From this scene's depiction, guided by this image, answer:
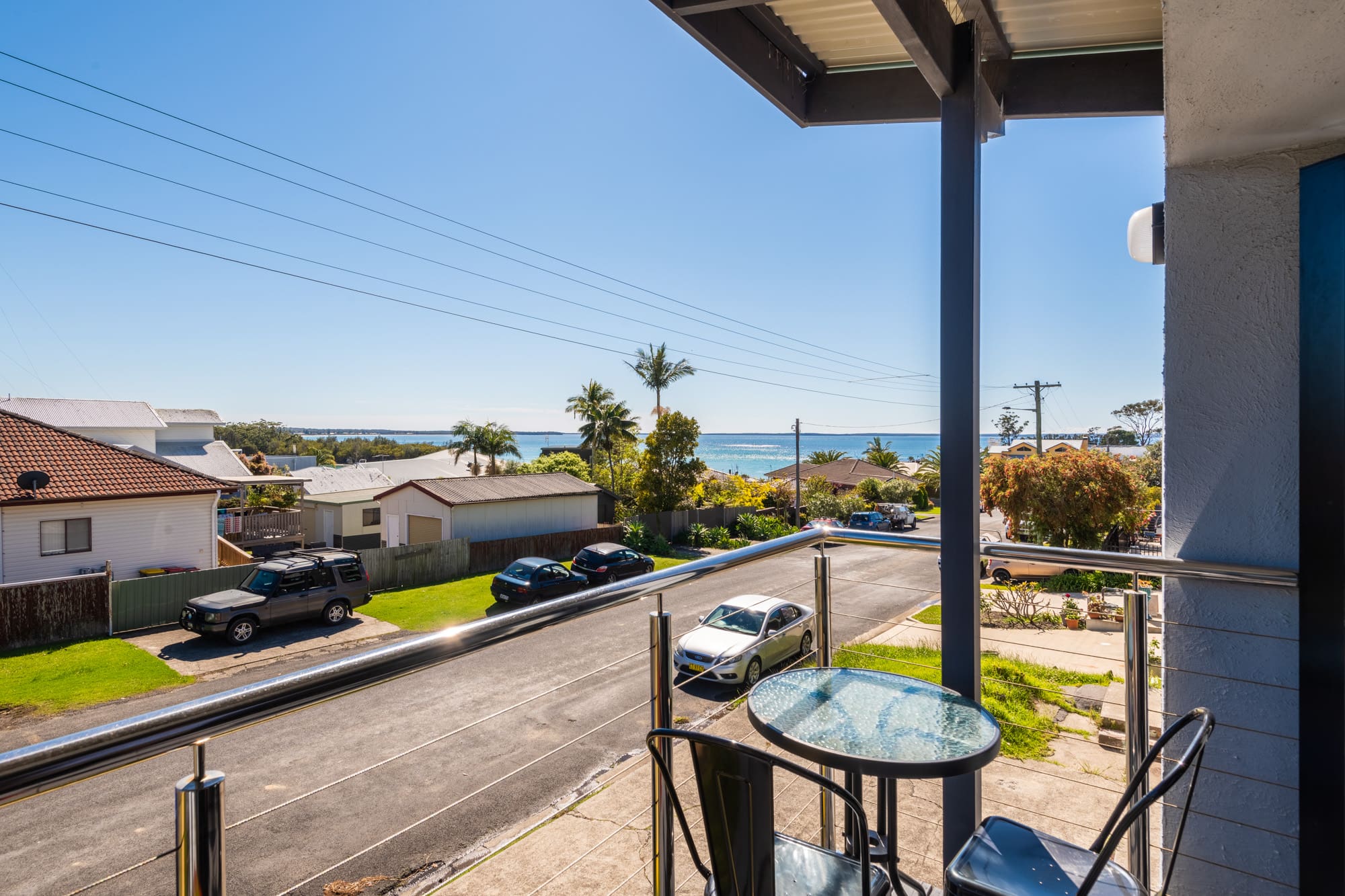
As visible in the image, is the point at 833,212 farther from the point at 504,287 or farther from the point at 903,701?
the point at 903,701

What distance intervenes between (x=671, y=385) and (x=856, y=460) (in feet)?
38.1

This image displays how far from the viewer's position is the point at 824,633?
2.15 m

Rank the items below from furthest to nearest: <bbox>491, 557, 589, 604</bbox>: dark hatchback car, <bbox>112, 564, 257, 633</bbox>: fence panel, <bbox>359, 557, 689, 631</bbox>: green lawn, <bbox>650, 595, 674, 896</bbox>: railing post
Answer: <bbox>491, 557, 589, 604</bbox>: dark hatchback car → <bbox>359, 557, 689, 631</bbox>: green lawn → <bbox>112, 564, 257, 633</bbox>: fence panel → <bbox>650, 595, 674, 896</bbox>: railing post

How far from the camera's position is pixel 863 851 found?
3.24 ft

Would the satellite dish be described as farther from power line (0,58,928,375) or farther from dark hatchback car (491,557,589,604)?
power line (0,58,928,375)

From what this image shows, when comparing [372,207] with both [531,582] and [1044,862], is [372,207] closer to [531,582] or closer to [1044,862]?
[531,582]

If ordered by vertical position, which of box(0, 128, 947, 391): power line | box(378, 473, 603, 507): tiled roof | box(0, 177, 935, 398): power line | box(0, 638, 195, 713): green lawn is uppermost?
box(0, 128, 947, 391): power line

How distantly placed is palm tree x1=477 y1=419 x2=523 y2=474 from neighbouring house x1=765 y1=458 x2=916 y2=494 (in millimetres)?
14651

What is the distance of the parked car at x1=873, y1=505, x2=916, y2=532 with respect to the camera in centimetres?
2530

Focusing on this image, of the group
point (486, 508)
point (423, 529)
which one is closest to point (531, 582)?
point (486, 508)

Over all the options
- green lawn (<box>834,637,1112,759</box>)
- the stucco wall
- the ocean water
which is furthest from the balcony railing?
the ocean water

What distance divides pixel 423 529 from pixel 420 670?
19.9 meters

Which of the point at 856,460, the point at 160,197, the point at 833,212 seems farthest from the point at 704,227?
the point at 160,197

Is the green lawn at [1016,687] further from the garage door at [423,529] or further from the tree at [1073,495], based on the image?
the garage door at [423,529]
